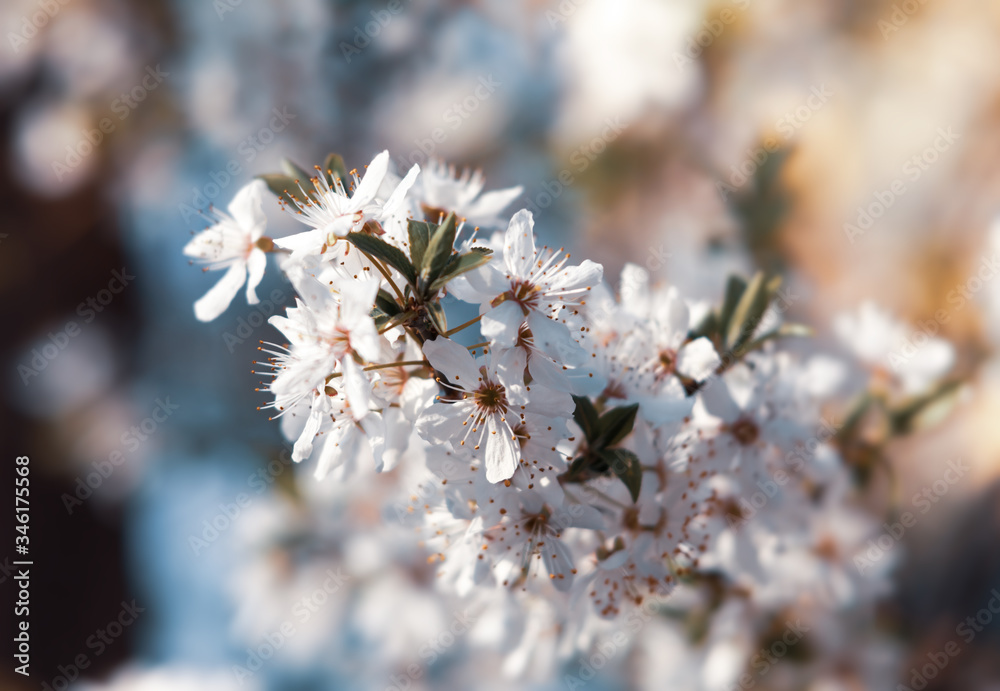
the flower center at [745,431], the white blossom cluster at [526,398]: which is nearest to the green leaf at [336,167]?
the white blossom cluster at [526,398]

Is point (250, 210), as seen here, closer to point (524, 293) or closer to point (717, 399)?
Answer: point (524, 293)

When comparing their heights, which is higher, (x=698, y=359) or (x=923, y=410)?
(x=698, y=359)

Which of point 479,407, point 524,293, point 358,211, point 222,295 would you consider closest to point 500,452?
point 479,407

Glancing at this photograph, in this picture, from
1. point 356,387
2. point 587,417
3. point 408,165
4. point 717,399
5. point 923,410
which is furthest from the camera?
point 408,165

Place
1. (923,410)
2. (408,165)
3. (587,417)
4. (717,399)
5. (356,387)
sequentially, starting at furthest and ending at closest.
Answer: (408,165) → (923,410) → (717,399) → (587,417) → (356,387)

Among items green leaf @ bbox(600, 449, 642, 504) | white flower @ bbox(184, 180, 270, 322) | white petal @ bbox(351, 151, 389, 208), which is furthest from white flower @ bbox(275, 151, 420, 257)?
green leaf @ bbox(600, 449, 642, 504)

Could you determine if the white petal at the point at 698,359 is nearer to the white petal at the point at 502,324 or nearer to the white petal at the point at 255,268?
the white petal at the point at 502,324

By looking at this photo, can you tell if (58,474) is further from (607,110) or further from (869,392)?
(869,392)

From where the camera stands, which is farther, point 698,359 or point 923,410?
point 923,410
